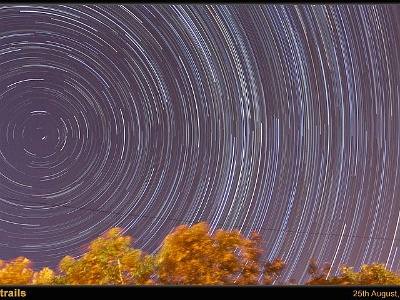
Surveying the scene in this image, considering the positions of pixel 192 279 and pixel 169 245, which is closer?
pixel 192 279

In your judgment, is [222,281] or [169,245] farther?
[169,245]

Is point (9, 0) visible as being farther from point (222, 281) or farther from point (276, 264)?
point (276, 264)

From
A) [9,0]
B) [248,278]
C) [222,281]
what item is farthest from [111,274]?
[9,0]

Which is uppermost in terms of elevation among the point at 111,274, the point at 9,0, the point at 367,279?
the point at 9,0
